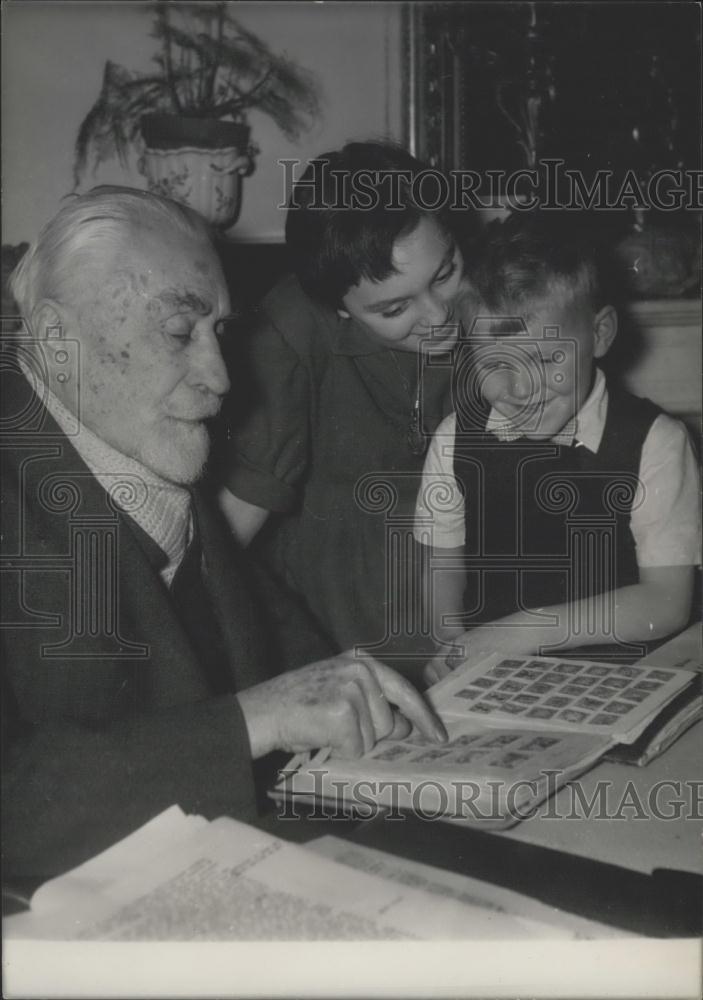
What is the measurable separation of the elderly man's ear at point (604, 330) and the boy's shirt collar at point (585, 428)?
4.1 inches

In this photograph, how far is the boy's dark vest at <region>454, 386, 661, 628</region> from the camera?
1.32m

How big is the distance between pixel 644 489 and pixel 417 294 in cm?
46

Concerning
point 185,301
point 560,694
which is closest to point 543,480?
point 560,694

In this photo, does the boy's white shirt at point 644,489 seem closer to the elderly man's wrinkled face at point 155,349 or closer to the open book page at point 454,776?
the elderly man's wrinkled face at point 155,349

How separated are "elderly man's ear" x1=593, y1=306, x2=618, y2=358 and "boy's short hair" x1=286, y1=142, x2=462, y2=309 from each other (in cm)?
29

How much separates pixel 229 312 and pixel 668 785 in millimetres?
Result: 757

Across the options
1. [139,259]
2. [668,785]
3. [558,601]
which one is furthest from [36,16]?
[668,785]

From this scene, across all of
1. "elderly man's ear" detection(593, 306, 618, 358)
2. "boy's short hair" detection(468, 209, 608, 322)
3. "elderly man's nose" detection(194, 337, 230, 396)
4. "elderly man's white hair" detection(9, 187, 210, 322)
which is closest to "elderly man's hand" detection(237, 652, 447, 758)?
"elderly man's nose" detection(194, 337, 230, 396)

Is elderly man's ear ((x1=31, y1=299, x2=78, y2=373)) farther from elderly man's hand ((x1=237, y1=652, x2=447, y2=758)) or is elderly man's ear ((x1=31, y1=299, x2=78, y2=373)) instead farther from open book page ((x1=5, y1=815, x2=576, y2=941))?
open book page ((x1=5, y1=815, x2=576, y2=941))

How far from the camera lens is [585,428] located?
135 centimetres

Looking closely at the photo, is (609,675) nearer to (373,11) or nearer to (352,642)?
(352,642)

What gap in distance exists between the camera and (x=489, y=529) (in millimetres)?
1369

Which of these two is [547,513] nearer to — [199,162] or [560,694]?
[560,694]

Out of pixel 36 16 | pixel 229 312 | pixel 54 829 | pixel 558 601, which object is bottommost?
pixel 54 829
